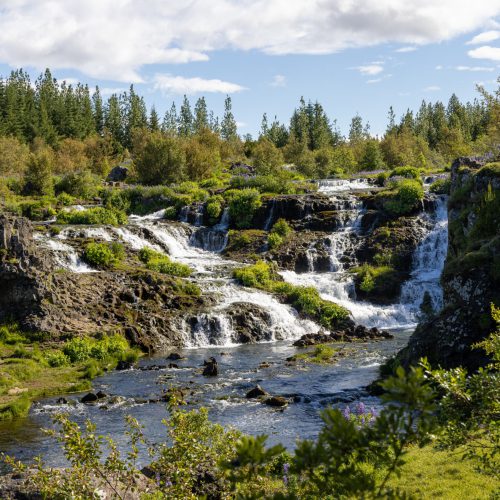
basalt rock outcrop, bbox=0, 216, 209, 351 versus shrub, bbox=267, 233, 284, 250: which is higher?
shrub, bbox=267, 233, 284, 250

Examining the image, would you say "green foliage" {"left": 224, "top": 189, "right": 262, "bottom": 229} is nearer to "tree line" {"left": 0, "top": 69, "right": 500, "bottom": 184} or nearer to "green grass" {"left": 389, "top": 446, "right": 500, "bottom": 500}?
"tree line" {"left": 0, "top": 69, "right": 500, "bottom": 184}

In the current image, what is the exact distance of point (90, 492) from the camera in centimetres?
714

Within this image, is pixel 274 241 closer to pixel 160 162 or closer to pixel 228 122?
pixel 160 162

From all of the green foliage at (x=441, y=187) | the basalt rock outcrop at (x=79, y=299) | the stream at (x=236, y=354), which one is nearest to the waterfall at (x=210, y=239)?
the stream at (x=236, y=354)

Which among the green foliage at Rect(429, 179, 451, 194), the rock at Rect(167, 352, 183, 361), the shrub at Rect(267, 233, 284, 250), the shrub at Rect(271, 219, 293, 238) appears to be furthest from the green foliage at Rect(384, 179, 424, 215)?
the rock at Rect(167, 352, 183, 361)

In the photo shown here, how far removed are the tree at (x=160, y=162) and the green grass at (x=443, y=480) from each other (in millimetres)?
64681

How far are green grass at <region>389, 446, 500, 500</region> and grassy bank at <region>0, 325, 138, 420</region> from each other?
45.1 feet

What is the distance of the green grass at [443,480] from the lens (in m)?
10.2

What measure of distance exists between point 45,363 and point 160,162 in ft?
165

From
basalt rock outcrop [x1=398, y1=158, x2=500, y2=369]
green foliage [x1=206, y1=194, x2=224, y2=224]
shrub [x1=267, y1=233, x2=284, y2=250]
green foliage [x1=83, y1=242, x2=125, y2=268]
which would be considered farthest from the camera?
green foliage [x1=206, y1=194, x2=224, y2=224]

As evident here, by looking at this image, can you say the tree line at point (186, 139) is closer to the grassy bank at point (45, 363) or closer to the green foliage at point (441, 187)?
the green foliage at point (441, 187)

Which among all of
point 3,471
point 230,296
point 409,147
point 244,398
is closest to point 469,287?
point 244,398

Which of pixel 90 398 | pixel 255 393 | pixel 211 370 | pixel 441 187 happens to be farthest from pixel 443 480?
pixel 441 187

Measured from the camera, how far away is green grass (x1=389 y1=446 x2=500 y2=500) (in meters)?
10.2
